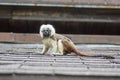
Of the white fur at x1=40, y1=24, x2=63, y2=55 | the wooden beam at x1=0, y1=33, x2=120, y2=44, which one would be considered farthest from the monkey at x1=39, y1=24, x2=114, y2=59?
the wooden beam at x1=0, y1=33, x2=120, y2=44

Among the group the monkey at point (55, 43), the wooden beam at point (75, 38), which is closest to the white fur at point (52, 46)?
the monkey at point (55, 43)

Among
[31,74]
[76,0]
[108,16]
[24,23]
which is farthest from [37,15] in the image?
[31,74]

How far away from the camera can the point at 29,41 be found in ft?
30.3

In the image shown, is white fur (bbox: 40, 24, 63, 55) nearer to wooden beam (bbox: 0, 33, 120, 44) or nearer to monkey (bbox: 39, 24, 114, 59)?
monkey (bbox: 39, 24, 114, 59)

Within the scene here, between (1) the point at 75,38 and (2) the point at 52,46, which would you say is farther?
(1) the point at 75,38

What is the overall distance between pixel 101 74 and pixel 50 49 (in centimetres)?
458

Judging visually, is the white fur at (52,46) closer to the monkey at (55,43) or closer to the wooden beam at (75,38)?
the monkey at (55,43)

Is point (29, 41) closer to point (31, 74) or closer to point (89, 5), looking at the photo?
point (89, 5)

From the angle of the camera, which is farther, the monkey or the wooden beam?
the wooden beam

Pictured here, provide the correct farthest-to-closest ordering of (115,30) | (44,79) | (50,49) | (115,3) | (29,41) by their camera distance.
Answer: (115,30)
(115,3)
(29,41)
(50,49)
(44,79)

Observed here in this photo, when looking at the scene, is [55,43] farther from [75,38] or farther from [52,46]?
[75,38]

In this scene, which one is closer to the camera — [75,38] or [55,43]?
[55,43]

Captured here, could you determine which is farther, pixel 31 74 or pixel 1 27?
pixel 1 27

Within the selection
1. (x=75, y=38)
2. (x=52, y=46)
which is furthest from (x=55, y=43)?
(x=75, y=38)
